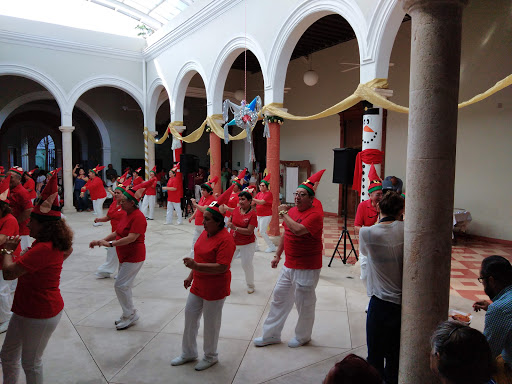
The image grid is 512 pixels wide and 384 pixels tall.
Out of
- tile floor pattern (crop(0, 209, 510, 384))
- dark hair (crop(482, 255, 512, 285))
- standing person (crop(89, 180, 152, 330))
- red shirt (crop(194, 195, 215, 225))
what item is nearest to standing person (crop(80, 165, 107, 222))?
tile floor pattern (crop(0, 209, 510, 384))

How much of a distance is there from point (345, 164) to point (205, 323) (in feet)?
14.3

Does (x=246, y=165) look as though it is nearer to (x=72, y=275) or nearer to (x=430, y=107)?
(x=72, y=275)

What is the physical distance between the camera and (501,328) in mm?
2070

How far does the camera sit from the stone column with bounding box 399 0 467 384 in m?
2.33

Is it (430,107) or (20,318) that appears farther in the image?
(20,318)

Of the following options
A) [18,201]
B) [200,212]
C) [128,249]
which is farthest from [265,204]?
[18,201]

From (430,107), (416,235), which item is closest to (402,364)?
(416,235)

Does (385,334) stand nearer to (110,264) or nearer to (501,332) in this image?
(501,332)

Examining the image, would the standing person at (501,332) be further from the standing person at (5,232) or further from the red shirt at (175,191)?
the red shirt at (175,191)

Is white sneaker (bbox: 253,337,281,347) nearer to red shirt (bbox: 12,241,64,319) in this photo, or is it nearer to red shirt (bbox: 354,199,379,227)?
red shirt (bbox: 12,241,64,319)

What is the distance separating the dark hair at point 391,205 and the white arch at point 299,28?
4.85 metres

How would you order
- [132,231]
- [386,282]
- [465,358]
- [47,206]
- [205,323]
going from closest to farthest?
[465,358], [386,282], [47,206], [205,323], [132,231]

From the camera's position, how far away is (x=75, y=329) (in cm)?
421

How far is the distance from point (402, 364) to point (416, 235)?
2.93 ft
